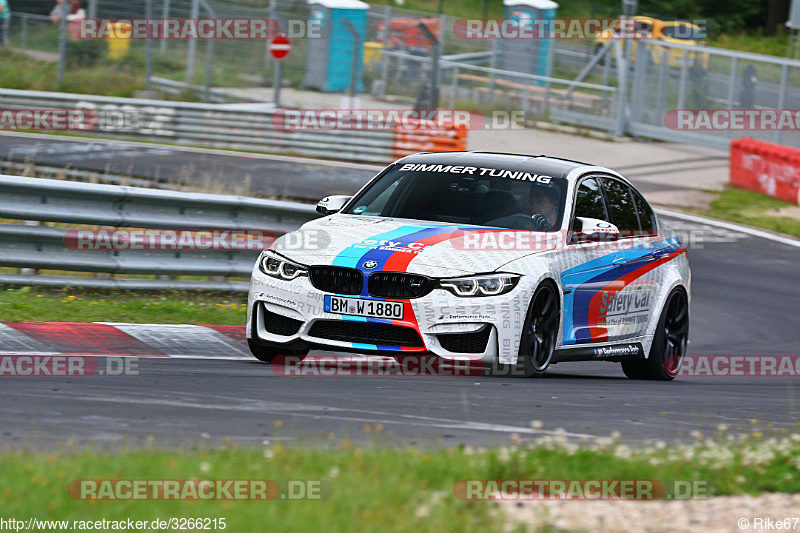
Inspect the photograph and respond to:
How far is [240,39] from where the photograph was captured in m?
29.3

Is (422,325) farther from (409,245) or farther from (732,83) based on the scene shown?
(732,83)

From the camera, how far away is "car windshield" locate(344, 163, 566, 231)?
345 inches

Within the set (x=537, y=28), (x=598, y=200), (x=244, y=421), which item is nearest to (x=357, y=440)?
(x=244, y=421)

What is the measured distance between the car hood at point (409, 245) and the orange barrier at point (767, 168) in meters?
14.6

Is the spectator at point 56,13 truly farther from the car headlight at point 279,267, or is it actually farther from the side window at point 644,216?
the car headlight at point 279,267

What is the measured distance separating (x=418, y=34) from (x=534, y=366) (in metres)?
24.6

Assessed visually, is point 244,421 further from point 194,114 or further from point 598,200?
point 194,114

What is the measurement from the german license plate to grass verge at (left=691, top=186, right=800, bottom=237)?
12.9 metres

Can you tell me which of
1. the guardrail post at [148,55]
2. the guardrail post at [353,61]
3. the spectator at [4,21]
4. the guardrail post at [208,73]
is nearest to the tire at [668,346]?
the guardrail post at [353,61]

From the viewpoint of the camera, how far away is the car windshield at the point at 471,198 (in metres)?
8.76

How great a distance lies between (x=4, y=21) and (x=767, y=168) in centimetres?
1716

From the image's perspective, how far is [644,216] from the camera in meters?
10.1

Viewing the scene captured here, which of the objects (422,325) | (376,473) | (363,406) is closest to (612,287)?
(422,325)

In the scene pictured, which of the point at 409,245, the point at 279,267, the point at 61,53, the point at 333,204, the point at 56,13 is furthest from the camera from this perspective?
the point at 56,13
